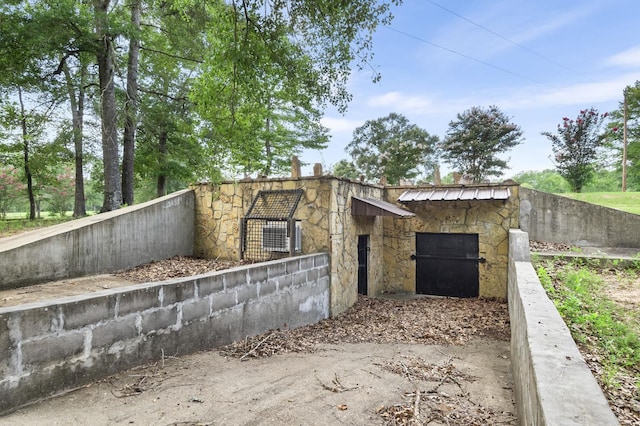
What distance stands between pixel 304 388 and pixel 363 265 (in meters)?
6.34

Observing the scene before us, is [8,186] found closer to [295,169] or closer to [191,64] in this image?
[191,64]

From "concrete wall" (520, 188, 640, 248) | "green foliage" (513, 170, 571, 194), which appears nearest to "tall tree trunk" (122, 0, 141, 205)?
"concrete wall" (520, 188, 640, 248)

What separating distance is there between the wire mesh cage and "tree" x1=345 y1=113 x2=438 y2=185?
646 inches

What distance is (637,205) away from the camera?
13219mm

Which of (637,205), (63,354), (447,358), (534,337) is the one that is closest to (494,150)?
(637,205)

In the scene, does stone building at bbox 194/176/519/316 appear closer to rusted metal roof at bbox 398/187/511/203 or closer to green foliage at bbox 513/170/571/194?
rusted metal roof at bbox 398/187/511/203

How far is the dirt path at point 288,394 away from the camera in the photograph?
2.50m

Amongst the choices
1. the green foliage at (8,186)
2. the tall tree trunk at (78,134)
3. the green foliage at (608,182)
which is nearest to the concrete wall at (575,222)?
the tall tree trunk at (78,134)

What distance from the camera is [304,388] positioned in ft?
10.4

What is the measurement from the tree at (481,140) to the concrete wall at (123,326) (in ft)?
63.8

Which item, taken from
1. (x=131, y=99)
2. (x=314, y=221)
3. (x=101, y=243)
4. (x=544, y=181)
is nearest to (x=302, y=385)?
(x=314, y=221)

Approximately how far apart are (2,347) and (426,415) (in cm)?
319

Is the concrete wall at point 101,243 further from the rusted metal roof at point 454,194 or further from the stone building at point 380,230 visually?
the rusted metal roof at point 454,194

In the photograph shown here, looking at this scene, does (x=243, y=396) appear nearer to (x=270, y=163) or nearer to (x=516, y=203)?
(x=516, y=203)
